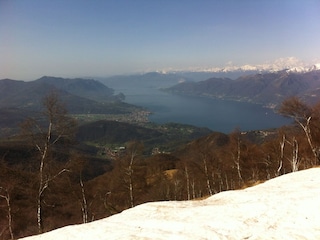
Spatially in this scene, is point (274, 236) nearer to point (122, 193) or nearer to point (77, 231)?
point (77, 231)

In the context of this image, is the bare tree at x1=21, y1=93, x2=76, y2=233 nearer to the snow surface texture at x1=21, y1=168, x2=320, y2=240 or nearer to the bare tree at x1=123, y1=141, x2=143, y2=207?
the snow surface texture at x1=21, y1=168, x2=320, y2=240

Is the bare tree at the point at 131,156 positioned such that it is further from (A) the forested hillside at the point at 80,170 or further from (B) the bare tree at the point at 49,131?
(B) the bare tree at the point at 49,131

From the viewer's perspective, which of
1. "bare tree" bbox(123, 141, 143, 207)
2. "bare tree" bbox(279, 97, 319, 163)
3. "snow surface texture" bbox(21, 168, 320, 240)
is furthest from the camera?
"bare tree" bbox(279, 97, 319, 163)

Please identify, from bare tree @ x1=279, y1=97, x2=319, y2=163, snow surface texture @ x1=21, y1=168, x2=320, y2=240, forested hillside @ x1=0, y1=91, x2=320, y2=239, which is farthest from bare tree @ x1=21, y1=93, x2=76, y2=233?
bare tree @ x1=279, y1=97, x2=319, y2=163

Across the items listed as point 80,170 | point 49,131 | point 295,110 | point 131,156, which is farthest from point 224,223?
point 295,110

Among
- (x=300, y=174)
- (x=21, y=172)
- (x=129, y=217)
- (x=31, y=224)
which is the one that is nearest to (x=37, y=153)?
(x=21, y=172)

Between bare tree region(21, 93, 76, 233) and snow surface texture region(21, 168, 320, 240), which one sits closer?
snow surface texture region(21, 168, 320, 240)

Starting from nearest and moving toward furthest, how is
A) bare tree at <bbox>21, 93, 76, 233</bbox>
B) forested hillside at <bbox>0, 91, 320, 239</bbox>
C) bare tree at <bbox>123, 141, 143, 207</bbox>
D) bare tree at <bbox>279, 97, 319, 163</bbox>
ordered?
1. bare tree at <bbox>21, 93, 76, 233</bbox>
2. forested hillside at <bbox>0, 91, 320, 239</bbox>
3. bare tree at <bbox>123, 141, 143, 207</bbox>
4. bare tree at <bbox>279, 97, 319, 163</bbox>
